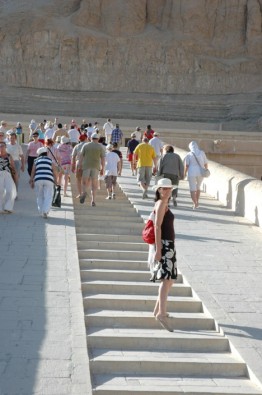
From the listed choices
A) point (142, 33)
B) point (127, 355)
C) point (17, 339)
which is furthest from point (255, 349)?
point (142, 33)

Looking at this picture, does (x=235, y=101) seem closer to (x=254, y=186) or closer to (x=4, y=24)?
(x=4, y=24)

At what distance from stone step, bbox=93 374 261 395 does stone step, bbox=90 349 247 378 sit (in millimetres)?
66

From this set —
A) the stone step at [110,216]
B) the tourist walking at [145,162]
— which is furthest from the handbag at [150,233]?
the tourist walking at [145,162]

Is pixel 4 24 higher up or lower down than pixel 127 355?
higher up

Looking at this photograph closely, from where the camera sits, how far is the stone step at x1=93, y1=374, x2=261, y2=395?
6.23 metres

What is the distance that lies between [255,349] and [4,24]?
4414 cm

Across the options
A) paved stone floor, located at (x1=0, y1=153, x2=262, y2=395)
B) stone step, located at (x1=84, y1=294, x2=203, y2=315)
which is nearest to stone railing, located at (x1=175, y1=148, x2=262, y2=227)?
paved stone floor, located at (x1=0, y1=153, x2=262, y2=395)

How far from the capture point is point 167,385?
6.43 meters

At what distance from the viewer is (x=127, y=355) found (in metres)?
6.98

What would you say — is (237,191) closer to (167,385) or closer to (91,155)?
(91,155)

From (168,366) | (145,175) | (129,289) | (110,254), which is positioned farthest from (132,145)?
(168,366)

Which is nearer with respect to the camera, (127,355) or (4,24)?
(127,355)

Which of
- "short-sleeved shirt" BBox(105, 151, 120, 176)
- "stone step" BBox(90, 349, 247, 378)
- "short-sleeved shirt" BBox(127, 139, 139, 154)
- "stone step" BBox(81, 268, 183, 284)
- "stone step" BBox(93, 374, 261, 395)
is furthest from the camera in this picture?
"short-sleeved shirt" BBox(127, 139, 139, 154)

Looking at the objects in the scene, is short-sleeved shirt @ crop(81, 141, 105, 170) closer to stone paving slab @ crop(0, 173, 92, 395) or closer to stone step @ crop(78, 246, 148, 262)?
stone paving slab @ crop(0, 173, 92, 395)
